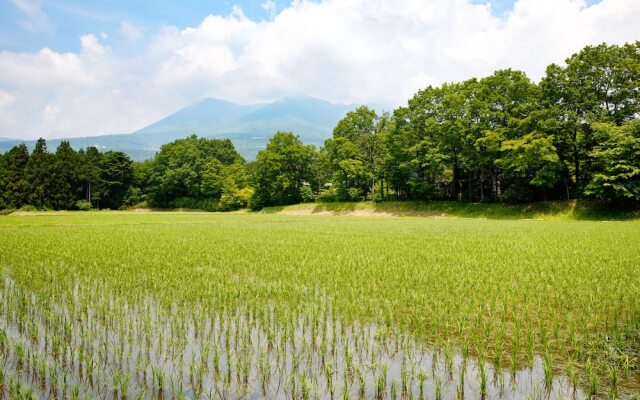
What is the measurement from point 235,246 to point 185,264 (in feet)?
15.9

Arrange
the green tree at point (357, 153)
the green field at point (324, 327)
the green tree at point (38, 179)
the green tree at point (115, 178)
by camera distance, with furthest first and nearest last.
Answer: the green tree at point (115, 178)
the green tree at point (38, 179)
the green tree at point (357, 153)
the green field at point (324, 327)

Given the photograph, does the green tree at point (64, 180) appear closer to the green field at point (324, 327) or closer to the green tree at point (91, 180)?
the green tree at point (91, 180)

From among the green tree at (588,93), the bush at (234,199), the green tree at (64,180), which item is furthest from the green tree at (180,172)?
the green tree at (588,93)

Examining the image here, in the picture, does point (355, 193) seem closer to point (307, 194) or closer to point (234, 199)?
point (307, 194)

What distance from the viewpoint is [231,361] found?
16.1 feet

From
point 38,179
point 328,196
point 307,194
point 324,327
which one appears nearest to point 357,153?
point 328,196

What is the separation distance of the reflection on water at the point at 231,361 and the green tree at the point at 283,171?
57.8 meters

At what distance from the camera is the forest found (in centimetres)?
3619

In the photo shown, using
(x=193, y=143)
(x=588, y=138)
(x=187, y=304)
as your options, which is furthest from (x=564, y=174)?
(x=193, y=143)

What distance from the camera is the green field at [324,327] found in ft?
14.1

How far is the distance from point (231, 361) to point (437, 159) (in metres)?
42.8

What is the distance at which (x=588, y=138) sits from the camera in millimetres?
37406

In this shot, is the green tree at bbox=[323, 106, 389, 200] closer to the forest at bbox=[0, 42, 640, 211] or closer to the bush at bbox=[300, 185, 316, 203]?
the forest at bbox=[0, 42, 640, 211]

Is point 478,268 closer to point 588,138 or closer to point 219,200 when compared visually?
point 588,138
